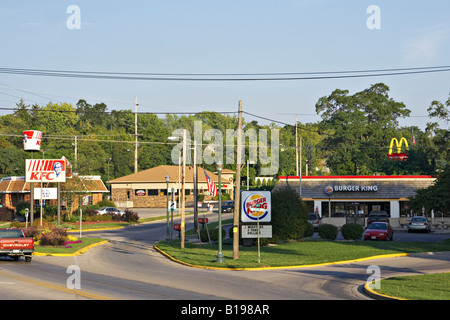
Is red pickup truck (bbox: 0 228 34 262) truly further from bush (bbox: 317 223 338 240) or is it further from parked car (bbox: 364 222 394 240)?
parked car (bbox: 364 222 394 240)

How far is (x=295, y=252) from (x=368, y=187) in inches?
1327

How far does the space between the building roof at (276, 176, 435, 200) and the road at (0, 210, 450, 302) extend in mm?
32141

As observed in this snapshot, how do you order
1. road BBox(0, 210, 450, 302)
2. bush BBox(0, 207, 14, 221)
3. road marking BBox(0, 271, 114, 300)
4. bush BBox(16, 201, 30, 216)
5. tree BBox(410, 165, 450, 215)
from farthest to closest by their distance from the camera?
bush BBox(16, 201, 30, 216), bush BBox(0, 207, 14, 221), tree BBox(410, 165, 450, 215), road BBox(0, 210, 450, 302), road marking BBox(0, 271, 114, 300)

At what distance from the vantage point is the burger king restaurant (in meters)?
65.1

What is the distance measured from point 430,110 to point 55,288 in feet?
215

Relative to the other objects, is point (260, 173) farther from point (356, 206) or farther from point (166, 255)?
point (166, 255)

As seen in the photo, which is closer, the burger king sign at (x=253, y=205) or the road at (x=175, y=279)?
the road at (x=175, y=279)

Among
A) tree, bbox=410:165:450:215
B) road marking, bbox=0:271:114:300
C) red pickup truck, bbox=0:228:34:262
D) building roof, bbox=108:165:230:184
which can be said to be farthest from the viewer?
building roof, bbox=108:165:230:184

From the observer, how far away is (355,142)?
106 meters

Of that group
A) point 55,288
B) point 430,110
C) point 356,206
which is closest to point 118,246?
point 55,288

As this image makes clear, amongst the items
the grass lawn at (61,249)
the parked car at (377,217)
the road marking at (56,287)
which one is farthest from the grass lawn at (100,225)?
the road marking at (56,287)

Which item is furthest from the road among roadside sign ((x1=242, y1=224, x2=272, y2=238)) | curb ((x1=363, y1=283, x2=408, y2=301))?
roadside sign ((x1=242, y1=224, x2=272, y2=238))

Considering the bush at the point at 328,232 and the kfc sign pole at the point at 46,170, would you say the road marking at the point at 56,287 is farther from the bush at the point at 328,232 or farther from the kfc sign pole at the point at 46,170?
the kfc sign pole at the point at 46,170

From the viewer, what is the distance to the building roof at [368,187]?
214 feet
